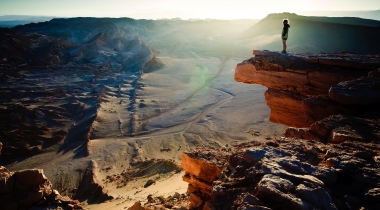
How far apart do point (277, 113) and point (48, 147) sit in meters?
15.9

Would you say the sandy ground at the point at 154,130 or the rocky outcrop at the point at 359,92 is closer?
the rocky outcrop at the point at 359,92

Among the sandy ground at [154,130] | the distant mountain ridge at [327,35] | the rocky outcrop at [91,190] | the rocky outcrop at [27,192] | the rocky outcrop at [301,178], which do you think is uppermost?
the distant mountain ridge at [327,35]

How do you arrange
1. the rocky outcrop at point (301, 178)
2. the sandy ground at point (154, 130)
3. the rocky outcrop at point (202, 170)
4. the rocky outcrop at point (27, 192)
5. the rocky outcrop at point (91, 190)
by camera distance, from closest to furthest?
the rocky outcrop at point (301, 178) < the rocky outcrop at point (27, 192) < the rocky outcrop at point (202, 170) < the rocky outcrop at point (91, 190) < the sandy ground at point (154, 130)

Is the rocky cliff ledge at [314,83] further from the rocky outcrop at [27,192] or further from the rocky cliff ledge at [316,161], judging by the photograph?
the rocky outcrop at [27,192]

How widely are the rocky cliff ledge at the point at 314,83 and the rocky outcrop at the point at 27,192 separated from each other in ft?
23.1

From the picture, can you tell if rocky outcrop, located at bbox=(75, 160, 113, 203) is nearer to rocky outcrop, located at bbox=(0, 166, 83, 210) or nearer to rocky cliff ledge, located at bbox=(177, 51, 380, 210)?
rocky outcrop, located at bbox=(0, 166, 83, 210)

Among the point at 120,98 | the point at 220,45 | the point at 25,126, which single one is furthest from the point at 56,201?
the point at 220,45

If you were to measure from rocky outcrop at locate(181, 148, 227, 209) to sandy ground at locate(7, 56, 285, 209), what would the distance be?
4107 mm

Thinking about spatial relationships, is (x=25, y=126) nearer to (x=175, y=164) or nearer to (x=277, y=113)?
(x=175, y=164)

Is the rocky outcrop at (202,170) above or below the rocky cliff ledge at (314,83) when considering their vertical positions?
below

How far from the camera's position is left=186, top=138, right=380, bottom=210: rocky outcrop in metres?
3.27

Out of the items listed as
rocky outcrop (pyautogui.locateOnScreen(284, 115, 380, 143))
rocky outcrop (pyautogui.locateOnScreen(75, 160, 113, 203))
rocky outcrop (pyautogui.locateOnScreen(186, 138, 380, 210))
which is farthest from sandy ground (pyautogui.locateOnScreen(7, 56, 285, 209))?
rocky outcrop (pyautogui.locateOnScreen(186, 138, 380, 210))

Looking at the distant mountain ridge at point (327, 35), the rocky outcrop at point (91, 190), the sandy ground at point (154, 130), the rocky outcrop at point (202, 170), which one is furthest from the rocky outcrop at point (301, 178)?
the distant mountain ridge at point (327, 35)

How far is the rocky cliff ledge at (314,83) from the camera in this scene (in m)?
6.60
